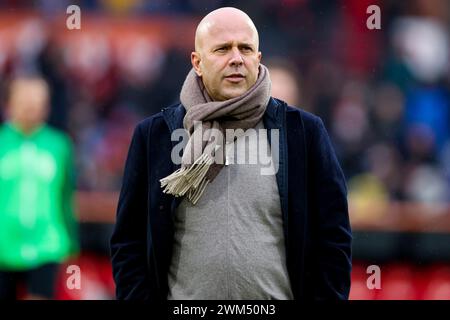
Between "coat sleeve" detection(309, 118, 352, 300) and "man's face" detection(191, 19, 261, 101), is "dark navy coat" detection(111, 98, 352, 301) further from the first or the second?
"man's face" detection(191, 19, 261, 101)

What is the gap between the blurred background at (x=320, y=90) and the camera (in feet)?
24.4

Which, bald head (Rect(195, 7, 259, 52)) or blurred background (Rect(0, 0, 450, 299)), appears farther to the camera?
blurred background (Rect(0, 0, 450, 299))

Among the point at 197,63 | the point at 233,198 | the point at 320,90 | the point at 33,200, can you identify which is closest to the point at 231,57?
the point at 197,63

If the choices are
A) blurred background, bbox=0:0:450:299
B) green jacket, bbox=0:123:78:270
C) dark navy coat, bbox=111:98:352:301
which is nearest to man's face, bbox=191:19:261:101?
dark navy coat, bbox=111:98:352:301

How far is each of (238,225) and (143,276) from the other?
1.19ft

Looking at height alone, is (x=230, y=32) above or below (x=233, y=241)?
above

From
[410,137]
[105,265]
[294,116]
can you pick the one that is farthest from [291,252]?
[410,137]

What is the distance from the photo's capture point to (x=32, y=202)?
642 centimetres

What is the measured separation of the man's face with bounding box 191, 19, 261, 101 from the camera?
3367 millimetres

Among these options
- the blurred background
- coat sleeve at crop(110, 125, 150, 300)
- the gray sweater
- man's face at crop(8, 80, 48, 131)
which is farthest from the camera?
the blurred background

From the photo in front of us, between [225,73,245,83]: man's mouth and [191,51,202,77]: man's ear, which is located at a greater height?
[191,51,202,77]: man's ear

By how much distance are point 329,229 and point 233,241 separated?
0.30 m

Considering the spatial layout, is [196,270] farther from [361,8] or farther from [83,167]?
[361,8]

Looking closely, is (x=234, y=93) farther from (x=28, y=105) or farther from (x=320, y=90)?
(x=320, y=90)
